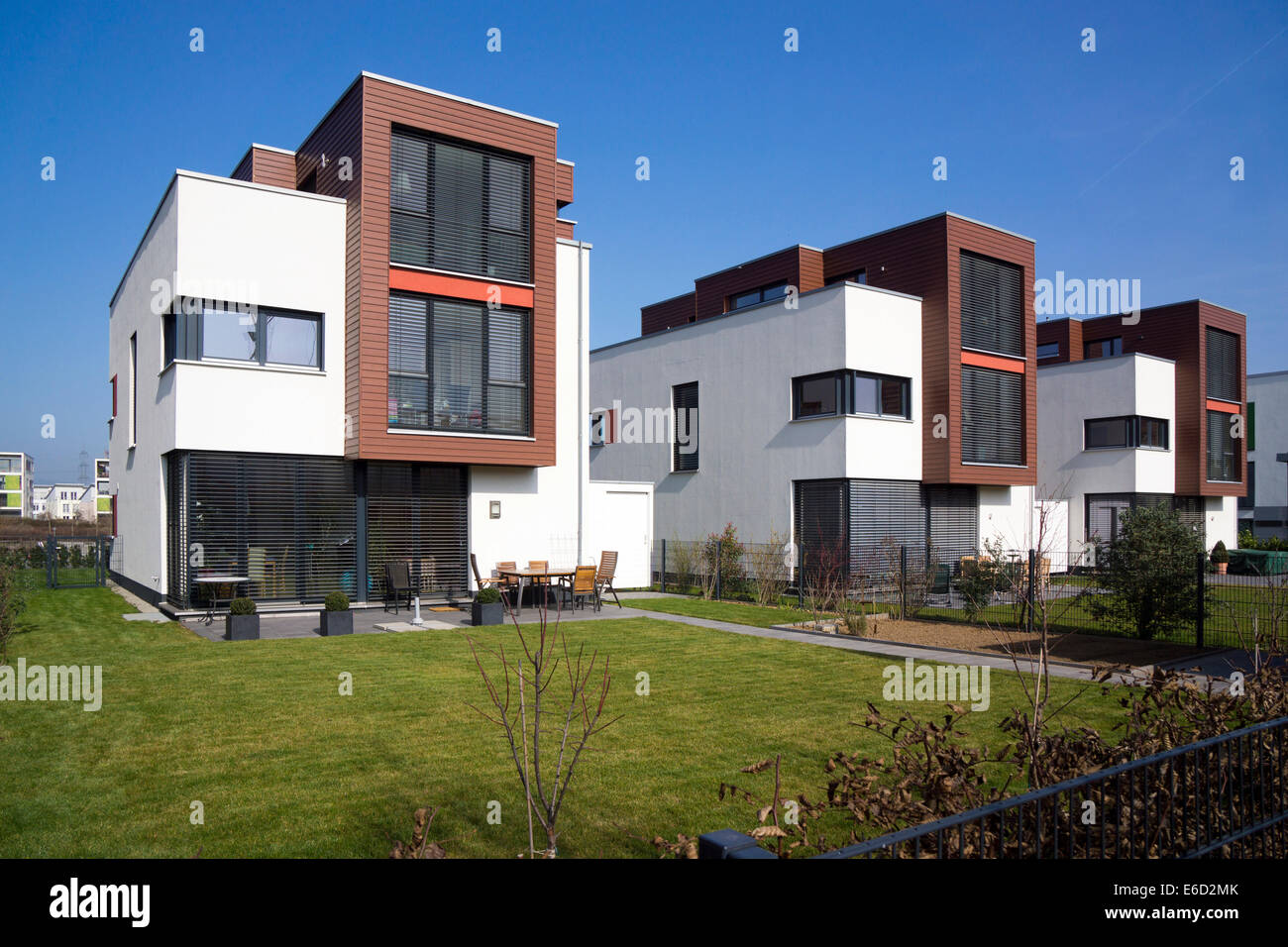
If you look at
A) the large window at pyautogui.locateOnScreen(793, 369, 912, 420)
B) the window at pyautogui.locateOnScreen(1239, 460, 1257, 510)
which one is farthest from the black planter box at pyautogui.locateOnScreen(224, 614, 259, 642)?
the window at pyautogui.locateOnScreen(1239, 460, 1257, 510)

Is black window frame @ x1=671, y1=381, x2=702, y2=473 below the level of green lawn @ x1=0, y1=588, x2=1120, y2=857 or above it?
above

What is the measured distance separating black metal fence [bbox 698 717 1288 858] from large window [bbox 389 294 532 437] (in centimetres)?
1282

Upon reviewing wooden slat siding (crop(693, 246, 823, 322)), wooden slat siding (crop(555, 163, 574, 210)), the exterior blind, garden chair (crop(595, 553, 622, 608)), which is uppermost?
wooden slat siding (crop(555, 163, 574, 210))

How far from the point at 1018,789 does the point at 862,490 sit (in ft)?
47.0

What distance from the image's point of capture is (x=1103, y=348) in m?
33.4

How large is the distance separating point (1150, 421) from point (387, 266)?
2604cm

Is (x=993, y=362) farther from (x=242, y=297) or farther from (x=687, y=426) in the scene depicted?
(x=242, y=297)

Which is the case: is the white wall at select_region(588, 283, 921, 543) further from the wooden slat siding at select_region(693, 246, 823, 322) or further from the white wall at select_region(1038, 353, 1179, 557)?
the white wall at select_region(1038, 353, 1179, 557)

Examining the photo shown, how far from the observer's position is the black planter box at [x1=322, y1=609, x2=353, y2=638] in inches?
506

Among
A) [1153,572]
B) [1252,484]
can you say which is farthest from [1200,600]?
[1252,484]
